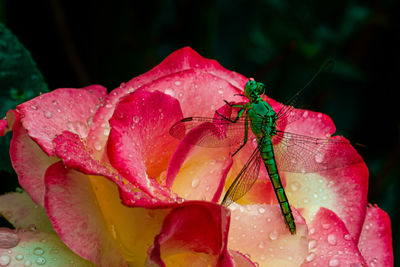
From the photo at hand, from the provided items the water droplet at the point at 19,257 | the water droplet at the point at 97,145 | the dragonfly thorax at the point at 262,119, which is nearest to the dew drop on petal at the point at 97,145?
the water droplet at the point at 97,145

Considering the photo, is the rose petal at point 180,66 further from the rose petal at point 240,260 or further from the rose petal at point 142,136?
the rose petal at point 240,260

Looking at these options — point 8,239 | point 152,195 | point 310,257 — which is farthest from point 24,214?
point 310,257

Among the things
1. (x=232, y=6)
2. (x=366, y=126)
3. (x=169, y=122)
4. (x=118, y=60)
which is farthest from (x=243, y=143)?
(x=366, y=126)

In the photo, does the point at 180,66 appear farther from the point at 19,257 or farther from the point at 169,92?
the point at 19,257

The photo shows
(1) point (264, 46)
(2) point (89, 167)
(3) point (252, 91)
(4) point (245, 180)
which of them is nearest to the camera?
(2) point (89, 167)

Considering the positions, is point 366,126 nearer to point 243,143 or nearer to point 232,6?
point 232,6
